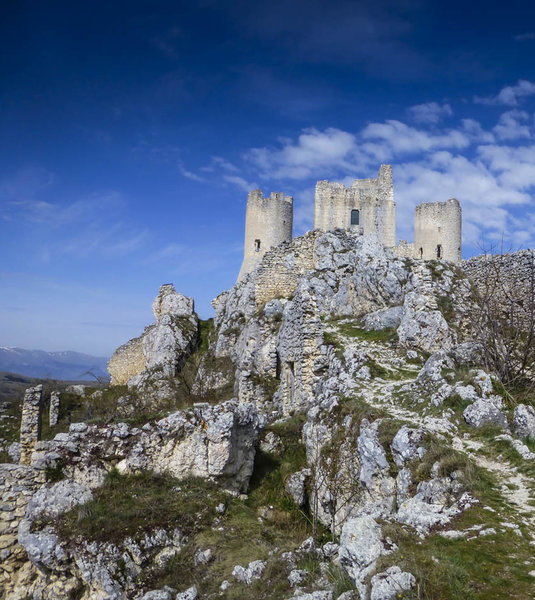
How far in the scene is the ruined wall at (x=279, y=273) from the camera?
77.9 feet

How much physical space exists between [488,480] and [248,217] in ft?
113

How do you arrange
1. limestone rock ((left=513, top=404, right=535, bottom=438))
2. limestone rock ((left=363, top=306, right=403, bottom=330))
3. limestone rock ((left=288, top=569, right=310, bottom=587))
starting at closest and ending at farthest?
limestone rock ((left=288, top=569, right=310, bottom=587)) < limestone rock ((left=513, top=404, right=535, bottom=438)) < limestone rock ((left=363, top=306, right=403, bottom=330))

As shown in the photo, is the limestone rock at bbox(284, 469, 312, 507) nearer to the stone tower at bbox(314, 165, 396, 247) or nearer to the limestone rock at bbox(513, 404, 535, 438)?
the limestone rock at bbox(513, 404, 535, 438)

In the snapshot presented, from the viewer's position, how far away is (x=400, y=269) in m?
19.0

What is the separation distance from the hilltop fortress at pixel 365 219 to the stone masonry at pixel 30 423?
72.0 feet

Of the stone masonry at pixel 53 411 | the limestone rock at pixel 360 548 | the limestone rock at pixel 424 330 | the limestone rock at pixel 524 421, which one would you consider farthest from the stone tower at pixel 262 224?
the limestone rock at pixel 360 548

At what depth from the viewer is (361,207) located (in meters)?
38.3

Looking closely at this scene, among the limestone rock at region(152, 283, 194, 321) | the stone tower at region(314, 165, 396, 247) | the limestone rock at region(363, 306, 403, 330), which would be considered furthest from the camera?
the stone tower at region(314, 165, 396, 247)

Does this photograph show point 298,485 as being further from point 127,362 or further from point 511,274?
point 127,362

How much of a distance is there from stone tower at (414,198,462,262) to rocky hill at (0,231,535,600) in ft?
77.9

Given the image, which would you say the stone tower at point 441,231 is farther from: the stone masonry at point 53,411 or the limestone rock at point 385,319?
the stone masonry at point 53,411

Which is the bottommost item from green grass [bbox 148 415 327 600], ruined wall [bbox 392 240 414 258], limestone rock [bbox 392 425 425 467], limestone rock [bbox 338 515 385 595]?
green grass [bbox 148 415 327 600]

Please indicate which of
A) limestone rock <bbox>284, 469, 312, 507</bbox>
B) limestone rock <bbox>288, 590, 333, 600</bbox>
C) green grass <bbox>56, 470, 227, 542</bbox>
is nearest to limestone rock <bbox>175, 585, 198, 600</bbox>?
green grass <bbox>56, 470, 227, 542</bbox>

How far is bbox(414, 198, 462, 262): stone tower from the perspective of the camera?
3819 centimetres
